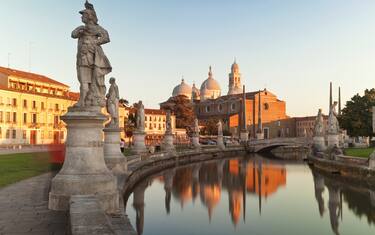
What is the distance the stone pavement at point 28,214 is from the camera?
7.25m

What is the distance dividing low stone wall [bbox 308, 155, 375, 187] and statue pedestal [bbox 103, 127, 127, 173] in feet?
46.4

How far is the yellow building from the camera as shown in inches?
2335

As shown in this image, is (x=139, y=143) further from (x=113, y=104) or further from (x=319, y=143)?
(x=319, y=143)

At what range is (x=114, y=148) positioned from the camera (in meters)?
17.2

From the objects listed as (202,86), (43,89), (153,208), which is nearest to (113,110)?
(153,208)

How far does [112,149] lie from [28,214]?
8615mm

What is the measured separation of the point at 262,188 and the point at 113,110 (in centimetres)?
993

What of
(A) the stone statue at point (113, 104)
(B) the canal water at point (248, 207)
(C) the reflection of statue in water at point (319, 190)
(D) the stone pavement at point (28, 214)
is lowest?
(C) the reflection of statue in water at point (319, 190)

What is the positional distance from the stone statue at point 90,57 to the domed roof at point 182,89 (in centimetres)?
13146

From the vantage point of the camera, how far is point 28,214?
8555mm

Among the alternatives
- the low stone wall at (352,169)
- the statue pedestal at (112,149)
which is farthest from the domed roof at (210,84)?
the statue pedestal at (112,149)

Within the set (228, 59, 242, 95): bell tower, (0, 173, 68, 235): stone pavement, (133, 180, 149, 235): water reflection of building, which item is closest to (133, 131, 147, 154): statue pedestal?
(133, 180, 149, 235): water reflection of building

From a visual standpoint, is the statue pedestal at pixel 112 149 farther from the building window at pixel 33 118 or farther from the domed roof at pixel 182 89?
the domed roof at pixel 182 89

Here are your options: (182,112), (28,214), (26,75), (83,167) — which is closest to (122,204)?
(83,167)
